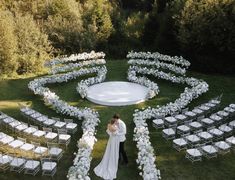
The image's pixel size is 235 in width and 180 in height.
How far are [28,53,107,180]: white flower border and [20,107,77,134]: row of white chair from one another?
0.73 meters

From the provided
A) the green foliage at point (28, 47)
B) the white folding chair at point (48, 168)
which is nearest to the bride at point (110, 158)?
the white folding chair at point (48, 168)

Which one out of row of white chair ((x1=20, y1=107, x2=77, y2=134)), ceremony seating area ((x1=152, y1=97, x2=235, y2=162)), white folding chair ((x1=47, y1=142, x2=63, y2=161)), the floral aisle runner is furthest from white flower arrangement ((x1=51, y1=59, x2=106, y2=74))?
white folding chair ((x1=47, y1=142, x2=63, y2=161))

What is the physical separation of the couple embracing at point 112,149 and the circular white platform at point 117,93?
7908 millimetres

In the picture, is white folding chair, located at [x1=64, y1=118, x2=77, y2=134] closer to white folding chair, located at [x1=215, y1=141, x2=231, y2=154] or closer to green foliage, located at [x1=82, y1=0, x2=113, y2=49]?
white folding chair, located at [x1=215, y1=141, x2=231, y2=154]

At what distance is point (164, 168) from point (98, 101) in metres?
8.83

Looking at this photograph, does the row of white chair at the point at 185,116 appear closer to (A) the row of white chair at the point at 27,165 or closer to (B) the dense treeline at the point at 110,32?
(A) the row of white chair at the point at 27,165

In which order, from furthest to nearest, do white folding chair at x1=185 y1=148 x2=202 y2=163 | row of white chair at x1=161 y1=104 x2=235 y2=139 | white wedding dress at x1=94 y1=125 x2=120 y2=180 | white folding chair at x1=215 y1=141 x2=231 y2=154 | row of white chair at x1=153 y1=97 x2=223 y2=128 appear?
1. row of white chair at x1=153 y1=97 x2=223 y2=128
2. row of white chair at x1=161 y1=104 x2=235 y2=139
3. white folding chair at x1=215 y1=141 x2=231 y2=154
4. white folding chair at x1=185 y1=148 x2=202 y2=163
5. white wedding dress at x1=94 y1=125 x2=120 y2=180

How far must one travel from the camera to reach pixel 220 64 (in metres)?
30.0

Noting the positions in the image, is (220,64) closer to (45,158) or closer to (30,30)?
(30,30)

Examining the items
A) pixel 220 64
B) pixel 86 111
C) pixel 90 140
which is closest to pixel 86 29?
pixel 220 64

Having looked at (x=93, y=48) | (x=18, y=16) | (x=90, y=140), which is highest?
(x=18, y=16)

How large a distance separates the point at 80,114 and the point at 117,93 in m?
5.12

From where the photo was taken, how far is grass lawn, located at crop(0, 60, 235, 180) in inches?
624

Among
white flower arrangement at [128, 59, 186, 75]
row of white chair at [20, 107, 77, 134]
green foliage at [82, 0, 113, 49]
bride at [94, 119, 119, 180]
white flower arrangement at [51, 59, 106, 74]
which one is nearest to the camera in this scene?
bride at [94, 119, 119, 180]
